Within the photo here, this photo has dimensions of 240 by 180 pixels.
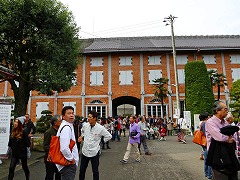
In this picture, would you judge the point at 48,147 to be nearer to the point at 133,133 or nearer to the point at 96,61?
the point at 133,133

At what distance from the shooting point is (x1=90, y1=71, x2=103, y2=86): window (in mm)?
26672

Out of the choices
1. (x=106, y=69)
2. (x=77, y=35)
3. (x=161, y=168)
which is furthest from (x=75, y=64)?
(x=106, y=69)

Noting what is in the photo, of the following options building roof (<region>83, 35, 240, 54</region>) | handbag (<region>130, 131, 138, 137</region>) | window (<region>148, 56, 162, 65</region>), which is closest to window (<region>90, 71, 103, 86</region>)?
building roof (<region>83, 35, 240, 54</region>)

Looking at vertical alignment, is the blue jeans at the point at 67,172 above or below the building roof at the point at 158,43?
below

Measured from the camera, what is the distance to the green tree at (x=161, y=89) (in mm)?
24731

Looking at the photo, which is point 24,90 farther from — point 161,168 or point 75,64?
point 161,168

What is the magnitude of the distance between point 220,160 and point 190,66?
59.2 feet

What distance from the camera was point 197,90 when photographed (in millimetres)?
19391

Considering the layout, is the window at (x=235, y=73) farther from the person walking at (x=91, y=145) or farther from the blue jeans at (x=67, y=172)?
the blue jeans at (x=67, y=172)

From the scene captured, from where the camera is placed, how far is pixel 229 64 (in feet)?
89.1

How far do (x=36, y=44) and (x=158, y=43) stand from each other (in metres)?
21.7

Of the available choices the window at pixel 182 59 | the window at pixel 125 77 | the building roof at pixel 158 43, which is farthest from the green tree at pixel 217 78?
the window at pixel 125 77

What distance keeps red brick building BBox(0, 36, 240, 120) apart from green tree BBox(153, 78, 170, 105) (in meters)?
0.75

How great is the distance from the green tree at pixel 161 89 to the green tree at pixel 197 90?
16.2ft
